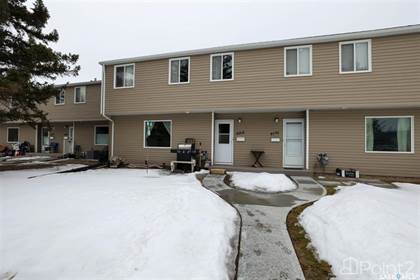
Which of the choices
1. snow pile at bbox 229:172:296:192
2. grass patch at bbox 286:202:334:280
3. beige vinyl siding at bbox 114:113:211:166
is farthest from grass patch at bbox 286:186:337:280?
beige vinyl siding at bbox 114:113:211:166

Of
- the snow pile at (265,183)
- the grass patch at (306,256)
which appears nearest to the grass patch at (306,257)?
the grass patch at (306,256)

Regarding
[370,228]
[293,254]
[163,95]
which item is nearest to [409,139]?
[370,228]

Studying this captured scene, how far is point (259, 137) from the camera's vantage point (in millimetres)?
9688

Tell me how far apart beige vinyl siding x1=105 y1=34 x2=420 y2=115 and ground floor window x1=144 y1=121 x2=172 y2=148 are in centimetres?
88

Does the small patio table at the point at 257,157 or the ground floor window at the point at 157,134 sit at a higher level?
the ground floor window at the point at 157,134

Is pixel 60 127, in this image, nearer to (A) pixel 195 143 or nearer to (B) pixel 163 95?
(B) pixel 163 95

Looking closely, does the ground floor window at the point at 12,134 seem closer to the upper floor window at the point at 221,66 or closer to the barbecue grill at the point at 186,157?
the barbecue grill at the point at 186,157

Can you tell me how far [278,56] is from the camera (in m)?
8.80

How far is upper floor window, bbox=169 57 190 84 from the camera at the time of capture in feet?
32.9

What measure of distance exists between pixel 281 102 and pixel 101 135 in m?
12.2

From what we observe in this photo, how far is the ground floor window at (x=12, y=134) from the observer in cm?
1756

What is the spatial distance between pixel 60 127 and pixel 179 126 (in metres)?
11.0

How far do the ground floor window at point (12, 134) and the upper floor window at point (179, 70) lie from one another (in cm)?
1607

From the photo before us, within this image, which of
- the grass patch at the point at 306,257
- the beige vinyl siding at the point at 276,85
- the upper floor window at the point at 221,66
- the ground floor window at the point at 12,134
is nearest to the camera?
the grass patch at the point at 306,257
